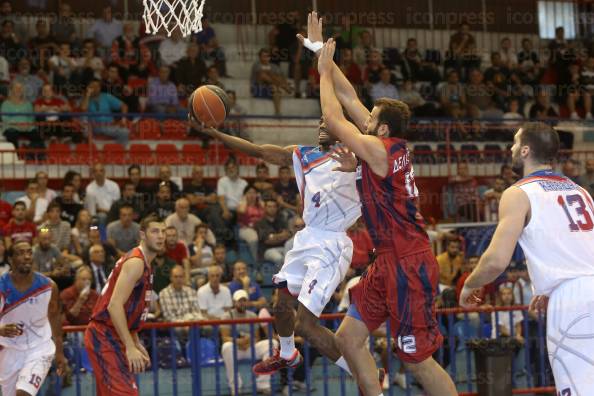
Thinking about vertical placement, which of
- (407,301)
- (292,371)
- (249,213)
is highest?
(249,213)

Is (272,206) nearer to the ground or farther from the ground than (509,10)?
nearer to the ground

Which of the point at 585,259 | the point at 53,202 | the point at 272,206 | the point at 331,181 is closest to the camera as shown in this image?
the point at 585,259

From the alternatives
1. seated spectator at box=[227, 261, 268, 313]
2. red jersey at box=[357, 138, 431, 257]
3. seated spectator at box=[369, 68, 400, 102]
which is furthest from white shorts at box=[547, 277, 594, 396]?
seated spectator at box=[369, 68, 400, 102]

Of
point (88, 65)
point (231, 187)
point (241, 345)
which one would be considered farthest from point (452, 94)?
point (241, 345)

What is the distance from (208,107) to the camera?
8.10 meters

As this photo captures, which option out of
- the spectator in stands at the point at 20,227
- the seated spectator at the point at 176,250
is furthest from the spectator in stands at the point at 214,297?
the spectator in stands at the point at 20,227

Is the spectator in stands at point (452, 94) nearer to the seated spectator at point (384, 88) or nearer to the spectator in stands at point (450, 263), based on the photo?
the seated spectator at point (384, 88)

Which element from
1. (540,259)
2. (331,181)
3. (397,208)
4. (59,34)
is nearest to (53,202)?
(59,34)

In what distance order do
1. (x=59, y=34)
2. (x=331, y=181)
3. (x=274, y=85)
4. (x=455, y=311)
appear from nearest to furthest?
1. (x=331, y=181)
2. (x=455, y=311)
3. (x=59, y=34)
4. (x=274, y=85)

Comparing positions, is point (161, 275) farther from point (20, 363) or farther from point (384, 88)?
point (384, 88)

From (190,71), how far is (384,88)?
367 cm

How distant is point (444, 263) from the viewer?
44.7 feet

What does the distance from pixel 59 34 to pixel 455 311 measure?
31.2ft

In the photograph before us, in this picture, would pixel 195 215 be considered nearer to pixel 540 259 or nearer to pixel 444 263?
pixel 444 263
